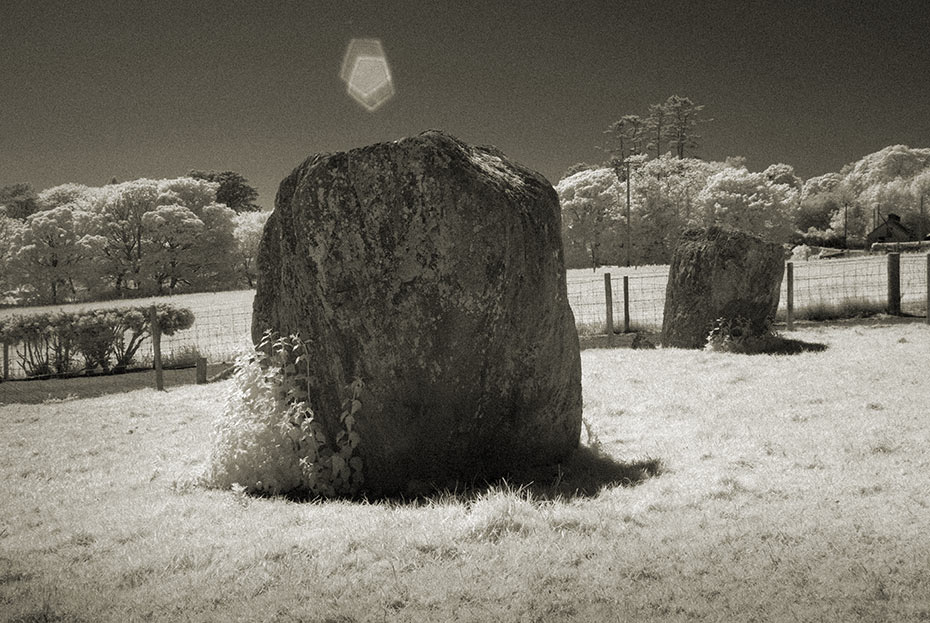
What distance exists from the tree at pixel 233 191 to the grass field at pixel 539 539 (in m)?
68.6

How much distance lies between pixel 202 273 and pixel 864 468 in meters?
50.4

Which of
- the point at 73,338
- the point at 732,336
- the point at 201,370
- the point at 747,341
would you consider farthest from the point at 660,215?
the point at 201,370

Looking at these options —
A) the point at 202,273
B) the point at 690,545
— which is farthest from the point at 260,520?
the point at 202,273

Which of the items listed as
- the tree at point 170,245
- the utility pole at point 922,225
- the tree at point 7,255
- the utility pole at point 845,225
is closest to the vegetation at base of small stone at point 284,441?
the tree at point 7,255

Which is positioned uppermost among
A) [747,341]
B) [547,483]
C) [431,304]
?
[431,304]

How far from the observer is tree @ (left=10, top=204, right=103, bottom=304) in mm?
40594

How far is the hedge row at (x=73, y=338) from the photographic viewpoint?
14.8m

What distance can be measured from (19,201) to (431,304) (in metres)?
68.0

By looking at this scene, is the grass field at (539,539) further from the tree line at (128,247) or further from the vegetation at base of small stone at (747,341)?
the tree line at (128,247)

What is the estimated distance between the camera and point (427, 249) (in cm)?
516

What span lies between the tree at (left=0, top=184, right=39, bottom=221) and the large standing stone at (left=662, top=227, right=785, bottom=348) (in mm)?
60803

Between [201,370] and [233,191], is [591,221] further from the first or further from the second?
[201,370]

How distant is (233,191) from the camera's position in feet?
236

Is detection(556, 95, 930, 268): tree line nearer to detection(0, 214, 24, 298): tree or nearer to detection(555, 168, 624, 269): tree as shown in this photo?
detection(555, 168, 624, 269): tree
